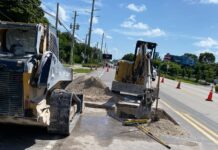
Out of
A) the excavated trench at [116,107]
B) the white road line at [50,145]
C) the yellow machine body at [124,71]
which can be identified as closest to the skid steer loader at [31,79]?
the white road line at [50,145]

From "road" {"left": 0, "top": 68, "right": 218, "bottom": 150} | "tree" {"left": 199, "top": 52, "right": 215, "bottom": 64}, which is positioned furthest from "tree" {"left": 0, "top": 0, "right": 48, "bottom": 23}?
"tree" {"left": 199, "top": 52, "right": 215, "bottom": 64}

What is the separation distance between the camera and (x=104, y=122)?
43.4 feet

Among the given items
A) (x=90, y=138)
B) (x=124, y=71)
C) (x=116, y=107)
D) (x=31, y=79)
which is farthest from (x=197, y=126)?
(x=124, y=71)

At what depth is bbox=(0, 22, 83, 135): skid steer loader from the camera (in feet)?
28.8

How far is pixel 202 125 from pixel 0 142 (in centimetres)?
793

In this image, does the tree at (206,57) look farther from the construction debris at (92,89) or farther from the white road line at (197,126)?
the white road line at (197,126)

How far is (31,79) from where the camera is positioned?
8.88 meters

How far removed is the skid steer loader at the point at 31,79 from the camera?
879 cm

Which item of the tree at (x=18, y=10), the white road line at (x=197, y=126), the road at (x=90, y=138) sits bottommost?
the white road line at (x=197, y=126)

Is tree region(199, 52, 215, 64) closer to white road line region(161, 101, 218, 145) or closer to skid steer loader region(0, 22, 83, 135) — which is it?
white road line region(161, 101, 218, 145)

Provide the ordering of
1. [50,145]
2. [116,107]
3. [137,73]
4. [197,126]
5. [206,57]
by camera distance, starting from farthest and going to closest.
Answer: [206,57]
[137,73]
[116,107]
[197,126]
[50,145]

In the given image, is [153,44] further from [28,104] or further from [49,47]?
[28,104]

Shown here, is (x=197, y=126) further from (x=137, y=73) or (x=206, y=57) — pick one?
(x=206, y=57)

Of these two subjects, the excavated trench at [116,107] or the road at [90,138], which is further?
the excavated trench at [116,107]
